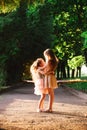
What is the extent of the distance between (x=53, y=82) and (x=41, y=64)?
2.27 feet

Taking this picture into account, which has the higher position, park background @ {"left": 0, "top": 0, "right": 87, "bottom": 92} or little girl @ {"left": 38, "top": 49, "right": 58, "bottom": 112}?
park background @ {"left": 0, "top": 0, "right": 87, "bottom": 92}

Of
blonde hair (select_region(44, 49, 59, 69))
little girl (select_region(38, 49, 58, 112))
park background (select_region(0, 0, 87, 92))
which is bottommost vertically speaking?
little girl (select_region(38, 49, 58, 112))

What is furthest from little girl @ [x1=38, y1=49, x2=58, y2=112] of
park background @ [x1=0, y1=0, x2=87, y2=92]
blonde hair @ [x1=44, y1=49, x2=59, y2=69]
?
park background @ [x1=0, y1=0, x2=87, y2=92]

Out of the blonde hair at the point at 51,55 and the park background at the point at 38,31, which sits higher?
the park background at the point at 38,31

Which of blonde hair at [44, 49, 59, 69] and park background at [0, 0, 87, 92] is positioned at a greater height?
park background at [0, 0, 87, 92]

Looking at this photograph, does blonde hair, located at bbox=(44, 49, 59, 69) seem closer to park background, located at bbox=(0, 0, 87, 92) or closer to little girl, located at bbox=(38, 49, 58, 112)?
little girl, located at bbox=(38, 49, 58, 112)

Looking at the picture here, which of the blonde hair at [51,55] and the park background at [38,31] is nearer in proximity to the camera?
the blonde hair at [51,55]

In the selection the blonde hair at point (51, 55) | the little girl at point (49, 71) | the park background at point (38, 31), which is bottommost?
the little girl at point (49, 71)

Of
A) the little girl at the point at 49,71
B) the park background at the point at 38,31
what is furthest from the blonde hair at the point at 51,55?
the park background at the point at 38,31

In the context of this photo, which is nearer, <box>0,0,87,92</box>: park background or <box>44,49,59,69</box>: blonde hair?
<box>44,49,59,69</box>: blonde hair

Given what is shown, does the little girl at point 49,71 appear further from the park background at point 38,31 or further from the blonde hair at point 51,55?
the park background at point 38,31

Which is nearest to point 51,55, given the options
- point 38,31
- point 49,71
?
point 49,71

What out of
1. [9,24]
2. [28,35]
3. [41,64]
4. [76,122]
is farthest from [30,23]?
[76,122]

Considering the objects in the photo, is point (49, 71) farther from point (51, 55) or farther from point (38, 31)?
point (38, 31)
